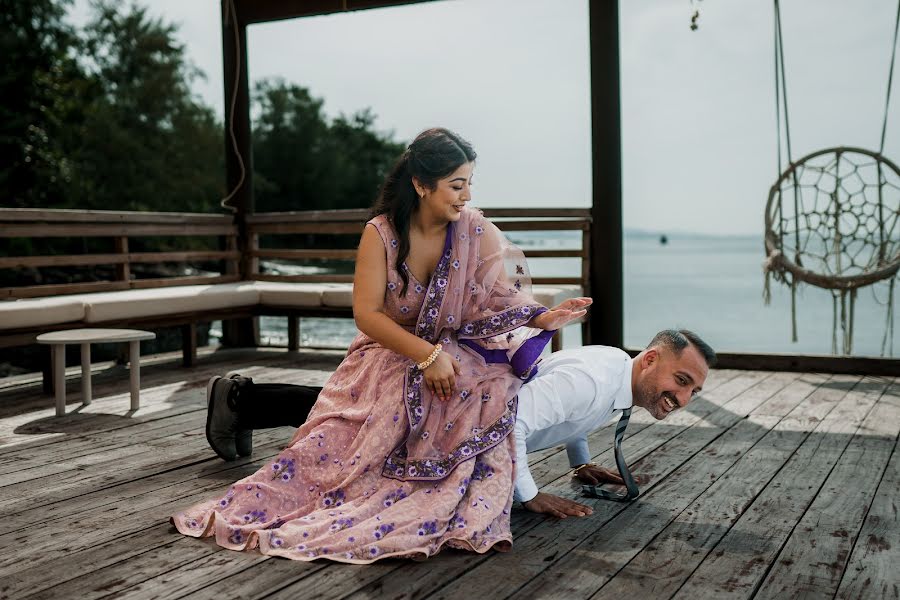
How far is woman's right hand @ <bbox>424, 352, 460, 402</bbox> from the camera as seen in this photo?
2402mm

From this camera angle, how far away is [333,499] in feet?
7.84

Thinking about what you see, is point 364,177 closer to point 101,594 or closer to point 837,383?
point 837,383

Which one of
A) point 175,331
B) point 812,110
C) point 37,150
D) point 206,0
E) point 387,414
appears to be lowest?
point 175,331

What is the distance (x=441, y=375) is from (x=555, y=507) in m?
0.49

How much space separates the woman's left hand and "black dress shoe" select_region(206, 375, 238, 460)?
3.53 feet

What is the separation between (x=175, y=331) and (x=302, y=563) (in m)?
9.84

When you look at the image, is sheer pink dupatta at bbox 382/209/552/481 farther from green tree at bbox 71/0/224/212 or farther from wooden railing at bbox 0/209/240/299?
green tree at bbox 71/0/224/212

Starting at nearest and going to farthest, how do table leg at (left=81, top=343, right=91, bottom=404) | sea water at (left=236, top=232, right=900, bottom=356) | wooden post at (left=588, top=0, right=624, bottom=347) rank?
table leg at (left=81, top=343, right=91, bottom=404) → wooden post at (left=588, top=0, right=624, bottom=347) → sea water at (left=236, top=232, right=900, bottom=356)

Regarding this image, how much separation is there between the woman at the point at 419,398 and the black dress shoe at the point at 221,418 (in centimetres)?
48

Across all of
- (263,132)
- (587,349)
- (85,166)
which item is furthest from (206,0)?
(587,349)

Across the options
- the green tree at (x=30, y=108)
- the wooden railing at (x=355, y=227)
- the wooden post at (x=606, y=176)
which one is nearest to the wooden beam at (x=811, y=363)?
the wooden post at (x=606, y=176)

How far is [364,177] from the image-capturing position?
1293 inches

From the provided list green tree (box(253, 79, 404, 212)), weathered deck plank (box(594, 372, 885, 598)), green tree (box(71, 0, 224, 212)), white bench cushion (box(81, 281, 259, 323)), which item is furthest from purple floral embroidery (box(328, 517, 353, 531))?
green tree (box(253, 79, 404, 212))

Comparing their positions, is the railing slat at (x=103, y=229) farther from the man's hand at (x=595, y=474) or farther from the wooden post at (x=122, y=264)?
the man's hand at (x=595, y=474)
